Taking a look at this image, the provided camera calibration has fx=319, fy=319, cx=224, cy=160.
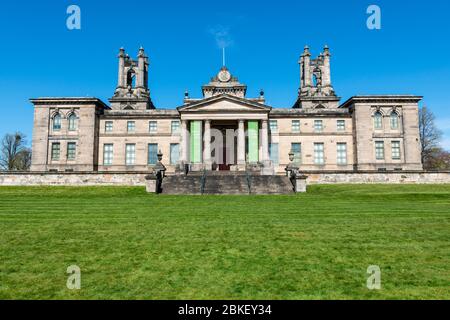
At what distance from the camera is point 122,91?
2135 inches

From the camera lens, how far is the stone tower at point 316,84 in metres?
51.6

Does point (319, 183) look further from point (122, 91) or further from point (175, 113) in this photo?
point (122, 91)

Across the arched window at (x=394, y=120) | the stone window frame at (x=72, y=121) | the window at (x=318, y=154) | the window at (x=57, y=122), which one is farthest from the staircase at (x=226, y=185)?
the window at (x=57, y=122)

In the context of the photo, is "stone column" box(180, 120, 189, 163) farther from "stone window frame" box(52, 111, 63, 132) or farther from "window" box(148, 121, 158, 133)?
"stone window frame" box(52, 111, 63, 132)

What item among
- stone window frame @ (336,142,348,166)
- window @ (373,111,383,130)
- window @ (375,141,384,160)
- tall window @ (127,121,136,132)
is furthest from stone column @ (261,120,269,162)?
tall window @ (127,121,136,132)

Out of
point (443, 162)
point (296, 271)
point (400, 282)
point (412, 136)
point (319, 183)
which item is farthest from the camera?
point (443, 162)

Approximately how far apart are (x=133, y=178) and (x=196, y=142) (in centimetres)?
1104

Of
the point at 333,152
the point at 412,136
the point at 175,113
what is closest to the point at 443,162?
the point at 412,136

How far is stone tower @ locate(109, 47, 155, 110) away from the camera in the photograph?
53.2 metres

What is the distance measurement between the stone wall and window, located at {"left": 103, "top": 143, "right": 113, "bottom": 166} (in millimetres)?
14023

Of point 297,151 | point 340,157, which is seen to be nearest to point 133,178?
point 297,151
